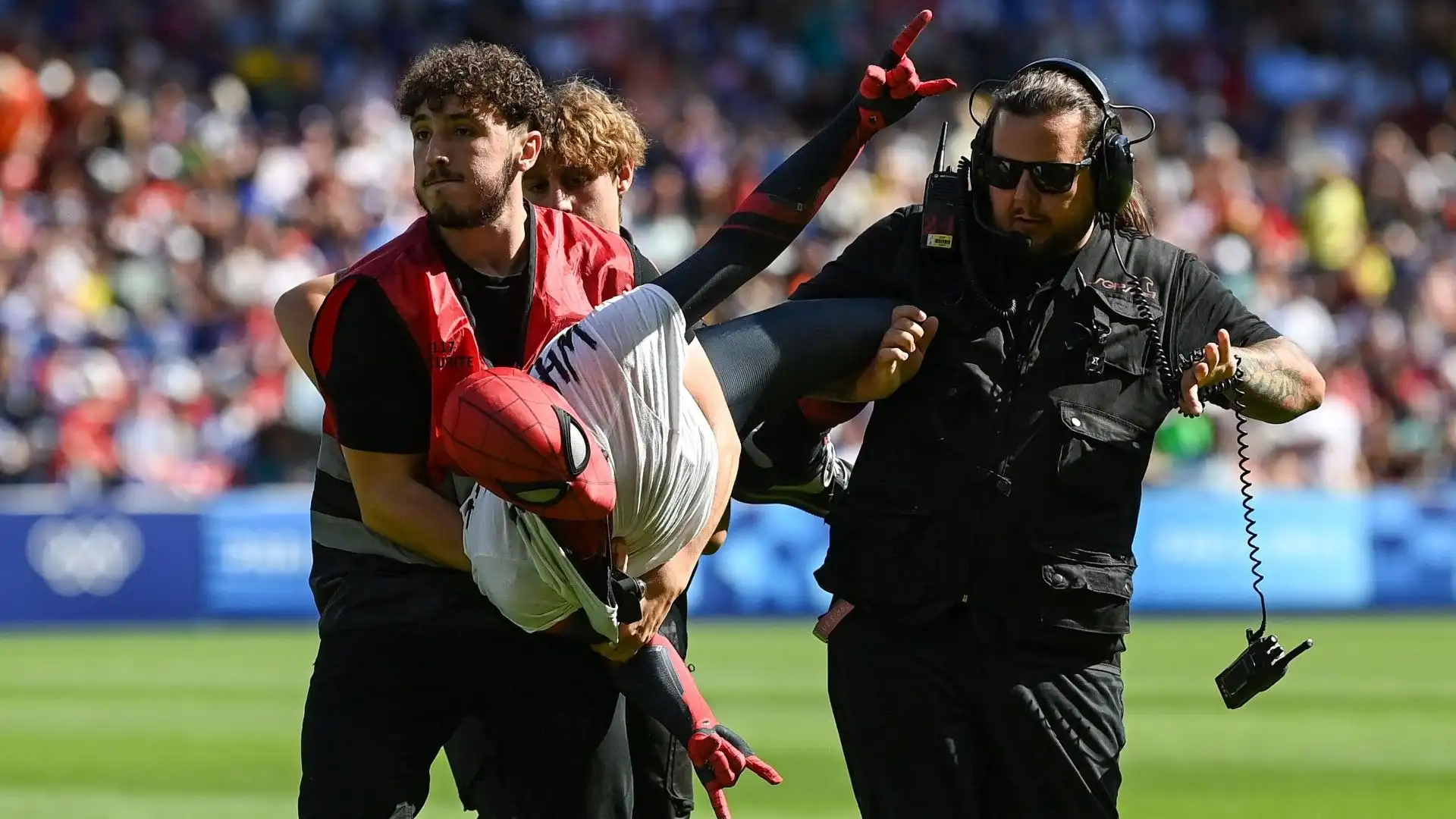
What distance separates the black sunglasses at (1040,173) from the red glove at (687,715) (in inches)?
52.1

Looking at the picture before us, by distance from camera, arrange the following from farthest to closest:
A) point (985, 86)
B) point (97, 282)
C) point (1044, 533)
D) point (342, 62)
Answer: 1. point (342, 62)
2. point (97, 282)
3. point (985, 86)
4. point (1044, 533)

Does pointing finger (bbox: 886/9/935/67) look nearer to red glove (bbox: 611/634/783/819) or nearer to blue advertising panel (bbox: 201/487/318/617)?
red glove (bbox: 611/634/783/819)

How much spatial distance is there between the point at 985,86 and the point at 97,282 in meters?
15.7

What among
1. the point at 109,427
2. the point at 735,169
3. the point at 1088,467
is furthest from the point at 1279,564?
the point at 1088,467

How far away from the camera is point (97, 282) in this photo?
64.6 feet

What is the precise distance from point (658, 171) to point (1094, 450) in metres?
16.3

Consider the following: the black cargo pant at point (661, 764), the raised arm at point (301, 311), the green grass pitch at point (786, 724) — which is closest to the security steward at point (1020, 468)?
the black cargo pant at point (661, 764)

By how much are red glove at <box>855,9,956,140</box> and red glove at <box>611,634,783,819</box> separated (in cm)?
130

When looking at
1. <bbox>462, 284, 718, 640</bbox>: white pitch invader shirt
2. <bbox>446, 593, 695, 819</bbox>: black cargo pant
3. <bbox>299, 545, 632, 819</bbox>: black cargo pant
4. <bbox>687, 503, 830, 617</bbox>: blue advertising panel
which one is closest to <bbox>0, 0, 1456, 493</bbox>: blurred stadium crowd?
<bbox>687, 503, 830, 617</bbox>: blue advertising panel

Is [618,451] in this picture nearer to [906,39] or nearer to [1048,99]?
[906,39]

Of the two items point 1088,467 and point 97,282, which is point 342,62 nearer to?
point 97,282

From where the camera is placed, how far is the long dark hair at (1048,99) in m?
4.83

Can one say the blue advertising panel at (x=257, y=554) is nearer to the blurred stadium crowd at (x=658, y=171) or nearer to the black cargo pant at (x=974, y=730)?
the blurred stadium crowd at (x=658, y=171)

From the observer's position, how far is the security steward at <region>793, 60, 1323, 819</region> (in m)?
4.82
